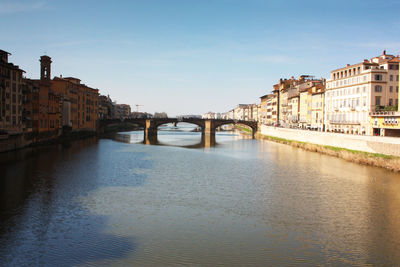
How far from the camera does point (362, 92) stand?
136 feet

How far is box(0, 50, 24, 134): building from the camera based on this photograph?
114 ft

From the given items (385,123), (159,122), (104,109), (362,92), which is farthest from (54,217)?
(104,109)

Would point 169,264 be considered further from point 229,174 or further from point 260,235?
point 229,174

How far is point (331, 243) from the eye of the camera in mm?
13297

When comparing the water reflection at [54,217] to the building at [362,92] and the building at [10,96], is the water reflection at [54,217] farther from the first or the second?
the building at [362,92]

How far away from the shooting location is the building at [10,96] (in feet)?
114

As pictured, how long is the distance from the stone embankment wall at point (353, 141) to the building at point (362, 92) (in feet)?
12.5

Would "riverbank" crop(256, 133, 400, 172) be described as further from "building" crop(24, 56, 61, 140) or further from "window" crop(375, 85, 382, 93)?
"building" crop(24, 56, 61, 140)

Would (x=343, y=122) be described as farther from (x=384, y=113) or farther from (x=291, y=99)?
(x=291, y=99)

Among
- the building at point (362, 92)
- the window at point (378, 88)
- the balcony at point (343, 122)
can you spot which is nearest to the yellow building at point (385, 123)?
the building at point (362, 92)

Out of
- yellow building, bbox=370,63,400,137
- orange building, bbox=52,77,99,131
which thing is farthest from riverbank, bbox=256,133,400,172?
orange building, bbox=52,77,99,131

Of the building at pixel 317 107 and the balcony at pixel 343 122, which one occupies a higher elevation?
the building at pixel 317 107

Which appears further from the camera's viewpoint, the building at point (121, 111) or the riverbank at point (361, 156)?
the building at point (121, 111)

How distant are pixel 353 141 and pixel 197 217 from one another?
24359 millimetres
